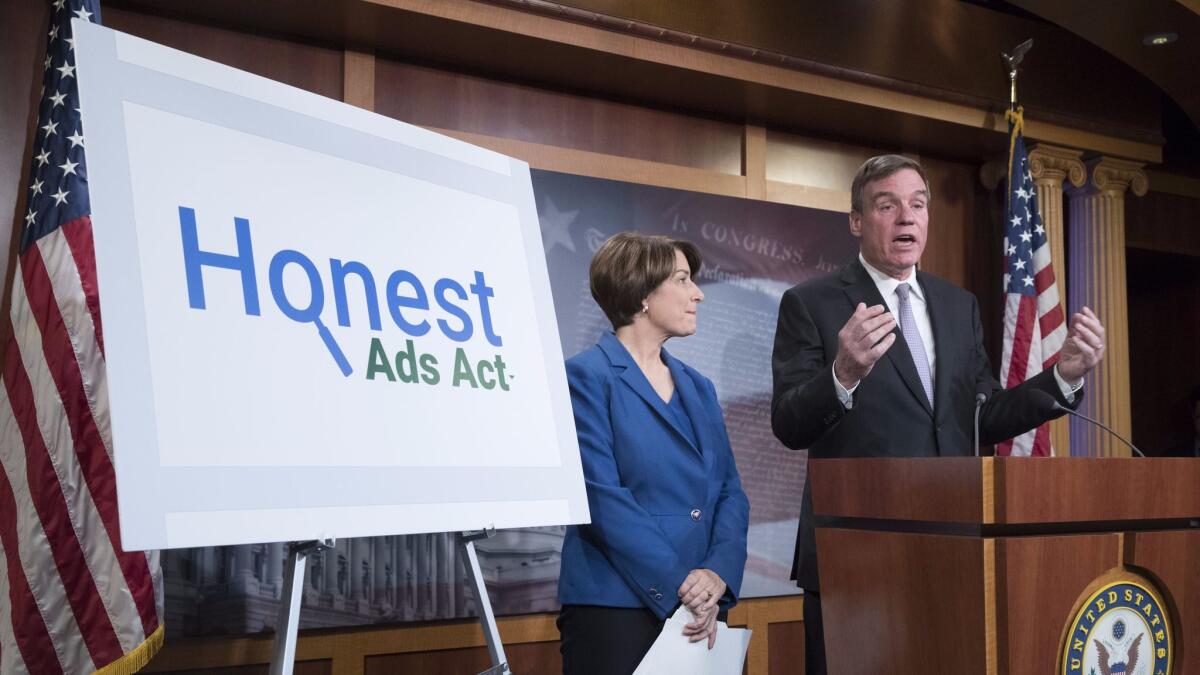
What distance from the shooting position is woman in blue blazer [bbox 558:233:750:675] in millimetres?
2227

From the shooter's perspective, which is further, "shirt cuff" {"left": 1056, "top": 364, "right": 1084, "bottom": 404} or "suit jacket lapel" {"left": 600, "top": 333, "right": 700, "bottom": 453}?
"suit jacket lapel" {"left": 600, "top": 333, "right": 700, "bottom": 453}

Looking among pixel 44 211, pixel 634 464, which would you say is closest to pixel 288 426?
pixel 634 464

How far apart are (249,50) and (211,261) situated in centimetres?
227

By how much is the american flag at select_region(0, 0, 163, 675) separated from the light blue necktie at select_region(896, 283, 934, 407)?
5.64 feet

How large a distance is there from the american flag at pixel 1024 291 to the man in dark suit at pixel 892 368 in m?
2.47

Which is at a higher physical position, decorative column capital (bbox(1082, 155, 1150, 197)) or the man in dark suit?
decorative column capital (bbox(1082, 155, 1150, 197))

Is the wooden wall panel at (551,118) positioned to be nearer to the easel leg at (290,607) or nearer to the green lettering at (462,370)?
the green lettering at (462,370)

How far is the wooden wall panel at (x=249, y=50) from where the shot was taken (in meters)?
3.45

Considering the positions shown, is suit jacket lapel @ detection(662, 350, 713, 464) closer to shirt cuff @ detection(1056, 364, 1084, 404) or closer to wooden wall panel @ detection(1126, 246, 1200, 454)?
shirt cuff @ detection(1056, 364, 1084, 404)

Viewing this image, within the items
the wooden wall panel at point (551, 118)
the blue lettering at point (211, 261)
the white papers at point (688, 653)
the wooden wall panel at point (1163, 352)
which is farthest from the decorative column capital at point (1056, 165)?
the blue lettering at point (211, 261)

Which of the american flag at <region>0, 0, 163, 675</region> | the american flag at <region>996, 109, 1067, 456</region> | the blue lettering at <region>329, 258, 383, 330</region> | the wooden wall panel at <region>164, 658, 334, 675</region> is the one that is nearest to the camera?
the blue lettering at <region>329, 258, 383, 330</region>

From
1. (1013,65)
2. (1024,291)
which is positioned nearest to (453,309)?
(1024,291)

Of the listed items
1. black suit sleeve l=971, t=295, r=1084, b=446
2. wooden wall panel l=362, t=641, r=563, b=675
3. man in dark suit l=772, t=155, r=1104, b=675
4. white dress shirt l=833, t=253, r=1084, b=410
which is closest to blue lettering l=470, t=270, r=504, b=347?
man in dark suit l=772, t=155, r=1104, b=675

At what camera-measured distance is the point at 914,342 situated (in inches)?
88.0
